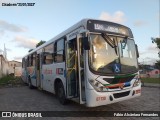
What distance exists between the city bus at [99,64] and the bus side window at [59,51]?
0.94 ft

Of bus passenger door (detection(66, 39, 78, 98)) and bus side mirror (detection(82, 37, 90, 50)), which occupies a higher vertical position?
bus side mirror (detection(82, 37, 90, 50))

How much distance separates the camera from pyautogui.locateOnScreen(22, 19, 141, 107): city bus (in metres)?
7.08

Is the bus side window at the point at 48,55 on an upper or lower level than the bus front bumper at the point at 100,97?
upper

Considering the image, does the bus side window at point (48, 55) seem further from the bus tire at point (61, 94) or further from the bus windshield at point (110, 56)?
the bus windshield at point (110, 56)

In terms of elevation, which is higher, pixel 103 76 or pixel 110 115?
pixel 103 76

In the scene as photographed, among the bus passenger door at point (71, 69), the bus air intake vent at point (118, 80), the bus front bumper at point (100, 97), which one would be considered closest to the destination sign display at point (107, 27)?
the bus passenger door at point (71, 69)

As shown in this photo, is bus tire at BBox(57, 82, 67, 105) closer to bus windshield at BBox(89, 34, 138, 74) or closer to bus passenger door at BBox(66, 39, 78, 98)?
bus passenger door at BBox(66, 39, 78, 98)

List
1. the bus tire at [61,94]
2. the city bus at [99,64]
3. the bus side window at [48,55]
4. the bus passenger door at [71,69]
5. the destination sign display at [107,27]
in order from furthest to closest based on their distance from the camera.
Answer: the bus side window at [48,55] → the bus tire at [61,94] → the bus passenger door at [71,69] → the destination sign display at [107,27] → the city bus at [99,64]

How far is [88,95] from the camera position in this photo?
6.99m

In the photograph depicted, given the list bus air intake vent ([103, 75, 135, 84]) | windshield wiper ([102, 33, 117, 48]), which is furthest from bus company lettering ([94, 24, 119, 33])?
bus air intake vent ([103, 75, 135, 84])

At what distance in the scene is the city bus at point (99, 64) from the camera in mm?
7082

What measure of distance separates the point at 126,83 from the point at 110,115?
1.25m

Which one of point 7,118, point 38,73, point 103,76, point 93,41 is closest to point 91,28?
point 93,41

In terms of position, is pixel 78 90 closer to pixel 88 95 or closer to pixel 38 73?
pixel 88 95
